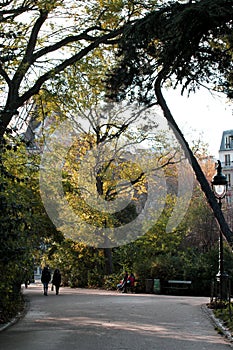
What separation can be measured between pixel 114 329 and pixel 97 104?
1312 centimetres

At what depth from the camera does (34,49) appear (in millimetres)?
19031

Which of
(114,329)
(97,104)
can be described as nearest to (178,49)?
(114,329)

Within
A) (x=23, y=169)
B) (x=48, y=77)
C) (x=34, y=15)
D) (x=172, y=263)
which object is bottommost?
(x=172, y=263)

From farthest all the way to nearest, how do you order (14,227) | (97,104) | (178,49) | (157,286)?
(157,286) → (97,104) → (14,227) → (178,49)

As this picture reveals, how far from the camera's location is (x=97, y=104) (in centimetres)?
2531

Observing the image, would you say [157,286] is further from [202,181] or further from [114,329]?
[114,329]

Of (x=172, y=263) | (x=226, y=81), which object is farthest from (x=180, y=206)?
(x=226, y=81)

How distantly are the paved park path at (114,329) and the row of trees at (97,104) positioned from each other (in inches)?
64.6

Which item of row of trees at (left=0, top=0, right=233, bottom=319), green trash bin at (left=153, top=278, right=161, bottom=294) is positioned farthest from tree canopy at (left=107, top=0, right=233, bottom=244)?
green trash bin at (left=153, top=278, right=161, bottom=294)

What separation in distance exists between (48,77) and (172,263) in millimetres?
17217

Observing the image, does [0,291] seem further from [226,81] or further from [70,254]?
[70,254]

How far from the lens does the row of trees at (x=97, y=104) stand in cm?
1149

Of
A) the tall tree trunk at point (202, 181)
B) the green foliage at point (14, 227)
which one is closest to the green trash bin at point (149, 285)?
the green foliage at point (14, 227)

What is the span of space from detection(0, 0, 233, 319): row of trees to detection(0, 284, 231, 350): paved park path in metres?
1.64
